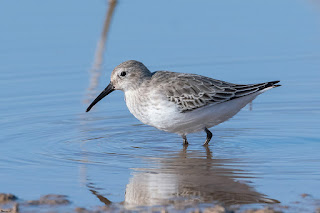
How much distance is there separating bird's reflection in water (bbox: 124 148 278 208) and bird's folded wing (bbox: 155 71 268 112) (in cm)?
83

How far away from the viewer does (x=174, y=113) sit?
10328 millimetres

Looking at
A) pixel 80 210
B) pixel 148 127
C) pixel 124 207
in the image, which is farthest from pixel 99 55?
pixel 80 210

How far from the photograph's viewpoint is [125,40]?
15.1m

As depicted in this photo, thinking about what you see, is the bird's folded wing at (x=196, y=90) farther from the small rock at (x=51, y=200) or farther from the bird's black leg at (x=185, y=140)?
the small rock at (x=51, y=200)

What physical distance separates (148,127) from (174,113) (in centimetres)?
173

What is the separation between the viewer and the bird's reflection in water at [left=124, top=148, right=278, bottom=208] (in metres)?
8.12

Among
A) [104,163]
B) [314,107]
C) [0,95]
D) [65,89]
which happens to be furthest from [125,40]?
[104,163]

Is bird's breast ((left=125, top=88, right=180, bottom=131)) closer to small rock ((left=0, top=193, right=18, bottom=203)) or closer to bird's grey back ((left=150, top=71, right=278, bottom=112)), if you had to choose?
bird's grey back ((left=150, top=71, right=278, bottom=112))

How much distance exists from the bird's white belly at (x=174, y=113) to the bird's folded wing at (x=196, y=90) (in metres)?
0.08

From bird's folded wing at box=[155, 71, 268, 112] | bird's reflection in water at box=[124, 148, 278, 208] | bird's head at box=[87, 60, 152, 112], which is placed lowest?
bird's reflection in water at box=[124, 148, 278, 208]

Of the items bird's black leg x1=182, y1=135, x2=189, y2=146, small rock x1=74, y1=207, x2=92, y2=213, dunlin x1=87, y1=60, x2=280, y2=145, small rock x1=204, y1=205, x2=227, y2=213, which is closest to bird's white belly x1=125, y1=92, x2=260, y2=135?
dunlin x1=87, y1=60, x2=280, y2=145

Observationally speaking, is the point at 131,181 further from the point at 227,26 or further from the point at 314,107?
the point at 227,26

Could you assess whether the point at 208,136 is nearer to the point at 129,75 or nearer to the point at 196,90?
the point at 196,90

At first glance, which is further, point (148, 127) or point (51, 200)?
point (148, 127)
